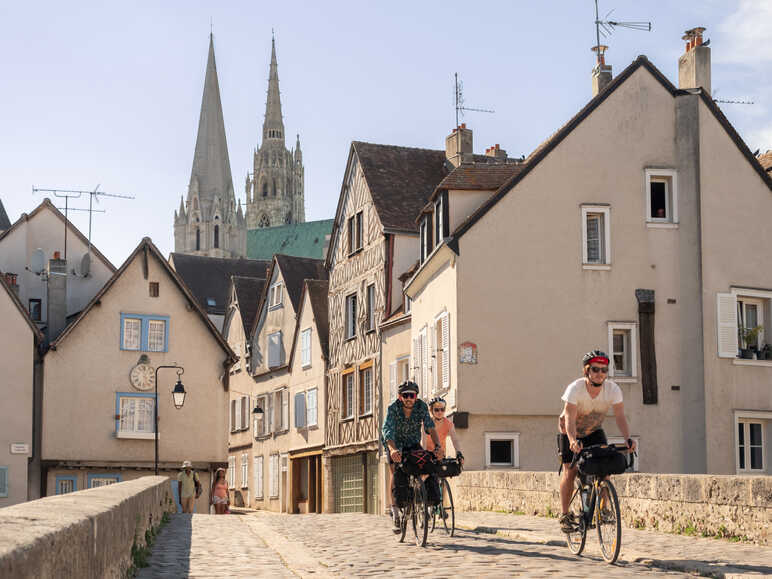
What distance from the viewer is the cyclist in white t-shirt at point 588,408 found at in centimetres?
1030

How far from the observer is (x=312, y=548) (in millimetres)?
13281

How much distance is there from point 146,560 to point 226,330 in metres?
43.0

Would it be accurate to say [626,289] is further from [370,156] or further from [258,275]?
[258,275]

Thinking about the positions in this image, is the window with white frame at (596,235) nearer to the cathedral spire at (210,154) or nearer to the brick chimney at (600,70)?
the brick chimney at (600,70)

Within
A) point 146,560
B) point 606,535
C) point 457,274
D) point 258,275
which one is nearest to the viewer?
point 606,535

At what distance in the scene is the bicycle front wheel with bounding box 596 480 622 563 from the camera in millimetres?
9922

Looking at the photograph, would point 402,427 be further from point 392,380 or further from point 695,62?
point 392,380

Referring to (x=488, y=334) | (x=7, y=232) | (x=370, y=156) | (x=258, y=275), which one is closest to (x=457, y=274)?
(x=488, y=334)

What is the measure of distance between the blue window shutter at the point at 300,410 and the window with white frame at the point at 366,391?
5809 millimetres

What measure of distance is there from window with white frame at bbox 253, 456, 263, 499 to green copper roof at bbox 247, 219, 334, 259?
67649 mm

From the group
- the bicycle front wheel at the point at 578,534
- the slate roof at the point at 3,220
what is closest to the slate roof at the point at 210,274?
the slate roof at the point at 3,220

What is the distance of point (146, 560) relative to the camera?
38.5ft

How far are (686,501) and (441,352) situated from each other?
15.5 metres

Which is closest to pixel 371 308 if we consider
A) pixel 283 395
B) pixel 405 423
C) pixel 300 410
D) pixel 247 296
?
pixel 300 410
